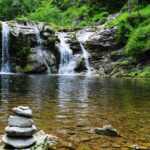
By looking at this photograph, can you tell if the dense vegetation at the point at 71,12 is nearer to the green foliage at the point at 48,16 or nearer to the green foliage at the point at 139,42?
the green foliage at the point at 48,16

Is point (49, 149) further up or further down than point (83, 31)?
further down

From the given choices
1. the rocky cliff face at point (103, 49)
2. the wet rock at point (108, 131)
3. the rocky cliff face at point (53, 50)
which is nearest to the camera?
the wet rock at point (108, 131)

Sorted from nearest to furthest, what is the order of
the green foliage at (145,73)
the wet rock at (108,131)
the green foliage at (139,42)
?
the wet rock at (108,131) < the green foliage at (145,73) < the green foliage at (139,42)

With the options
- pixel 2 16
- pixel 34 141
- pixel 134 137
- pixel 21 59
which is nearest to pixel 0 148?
pixel 34 141

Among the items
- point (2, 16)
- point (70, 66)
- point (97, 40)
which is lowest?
point (70, 66)

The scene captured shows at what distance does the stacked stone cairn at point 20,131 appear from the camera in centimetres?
881

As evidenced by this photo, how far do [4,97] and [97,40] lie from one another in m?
41.0

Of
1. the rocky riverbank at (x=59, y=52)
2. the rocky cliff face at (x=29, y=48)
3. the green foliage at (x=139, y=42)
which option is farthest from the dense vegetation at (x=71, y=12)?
the rocky cliff face at (x=29, y=48)

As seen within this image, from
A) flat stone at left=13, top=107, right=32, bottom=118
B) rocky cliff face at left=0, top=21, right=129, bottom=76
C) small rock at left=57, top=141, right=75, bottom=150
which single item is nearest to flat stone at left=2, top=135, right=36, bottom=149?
flat stone at left=13, top=107, right=32, bottom=118

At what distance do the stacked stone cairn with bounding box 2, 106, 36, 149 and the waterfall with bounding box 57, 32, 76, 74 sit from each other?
4712 cm

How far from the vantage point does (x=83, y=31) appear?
6481 centimetres

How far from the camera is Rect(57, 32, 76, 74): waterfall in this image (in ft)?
186

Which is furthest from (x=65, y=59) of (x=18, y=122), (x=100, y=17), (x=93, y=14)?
(x=18, y=122)

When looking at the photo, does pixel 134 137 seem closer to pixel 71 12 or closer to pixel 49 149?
pixel 49 149
